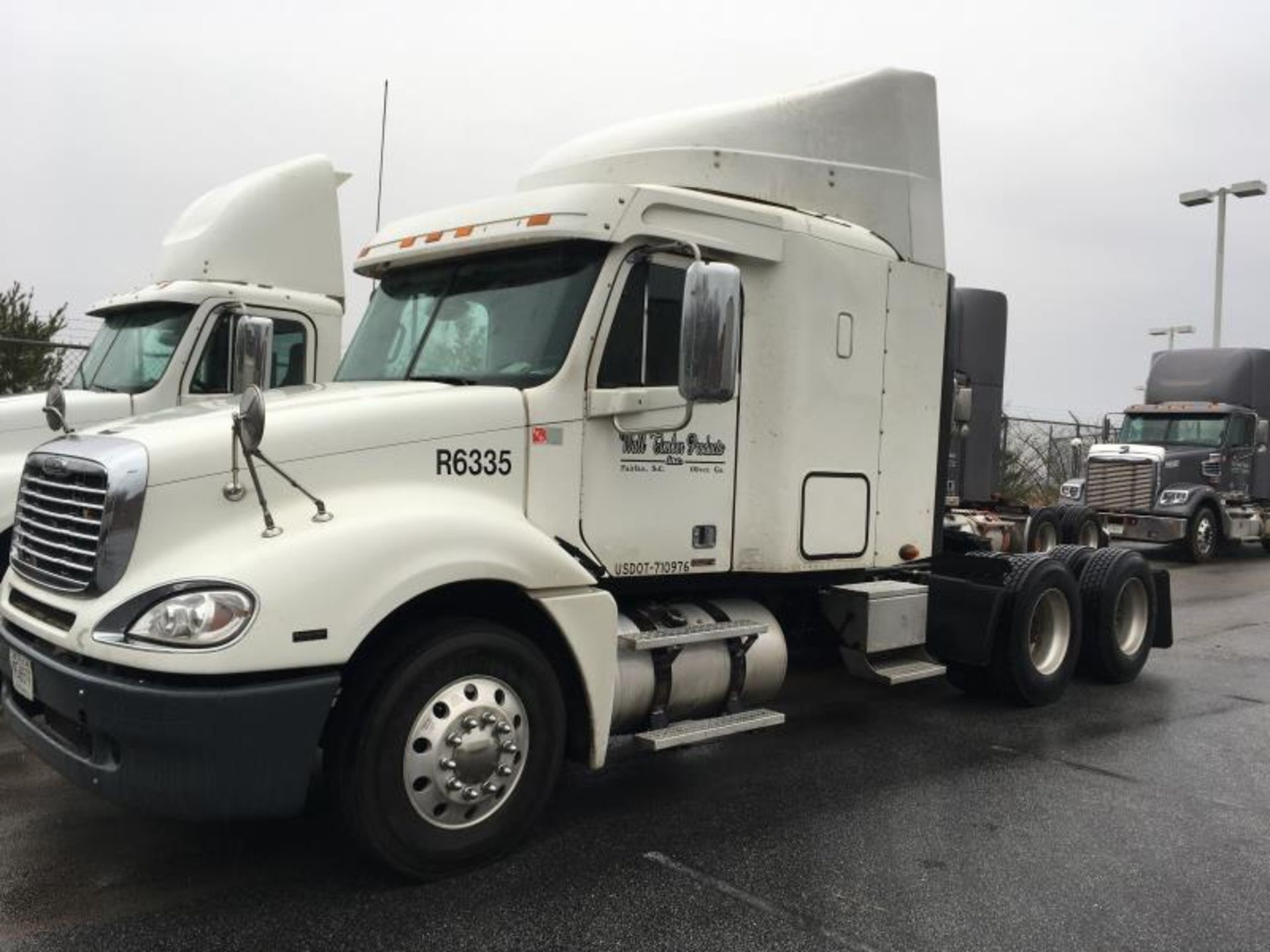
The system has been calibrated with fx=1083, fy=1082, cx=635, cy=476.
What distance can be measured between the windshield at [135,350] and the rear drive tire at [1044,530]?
38.8 ft

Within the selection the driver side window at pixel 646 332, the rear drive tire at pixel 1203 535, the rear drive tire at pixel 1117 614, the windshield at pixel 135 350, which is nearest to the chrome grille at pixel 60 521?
the driver side window at pixel 646 332

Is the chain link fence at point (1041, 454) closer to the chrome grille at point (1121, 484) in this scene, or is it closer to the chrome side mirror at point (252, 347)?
the chrome grille at point (1121, 484)

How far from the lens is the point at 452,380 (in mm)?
4777

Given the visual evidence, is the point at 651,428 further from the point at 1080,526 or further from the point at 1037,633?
the point at 1080,526

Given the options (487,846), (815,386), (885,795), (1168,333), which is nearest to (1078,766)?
(885,795)

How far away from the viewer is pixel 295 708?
3586mm

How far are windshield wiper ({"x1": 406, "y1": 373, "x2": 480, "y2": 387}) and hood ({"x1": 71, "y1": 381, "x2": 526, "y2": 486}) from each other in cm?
5

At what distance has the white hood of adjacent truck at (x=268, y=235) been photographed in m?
8.59

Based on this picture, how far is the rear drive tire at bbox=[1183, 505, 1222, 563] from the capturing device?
17469 mm

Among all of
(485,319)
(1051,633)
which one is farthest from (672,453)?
(1051,633)

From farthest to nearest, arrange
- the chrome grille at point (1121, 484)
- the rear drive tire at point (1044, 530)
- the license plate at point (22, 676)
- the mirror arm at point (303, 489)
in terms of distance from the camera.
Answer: the chrome grille at point (1121, 484) → the rear drive tire at point (1044, 530) → the license plate at point (22, 676) → the mirror arm at point (303, 489)

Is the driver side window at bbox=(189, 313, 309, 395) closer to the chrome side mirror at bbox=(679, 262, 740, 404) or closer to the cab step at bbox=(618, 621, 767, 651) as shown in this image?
the cab step at bbox=(618, 621, 767, 651)

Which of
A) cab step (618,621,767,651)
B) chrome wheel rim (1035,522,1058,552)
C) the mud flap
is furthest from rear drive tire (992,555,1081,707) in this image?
chrome wheel rim (1035,522,1058,552)

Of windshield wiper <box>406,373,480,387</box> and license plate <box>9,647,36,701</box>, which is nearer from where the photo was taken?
license plate <box>9,647,36,701</box>
